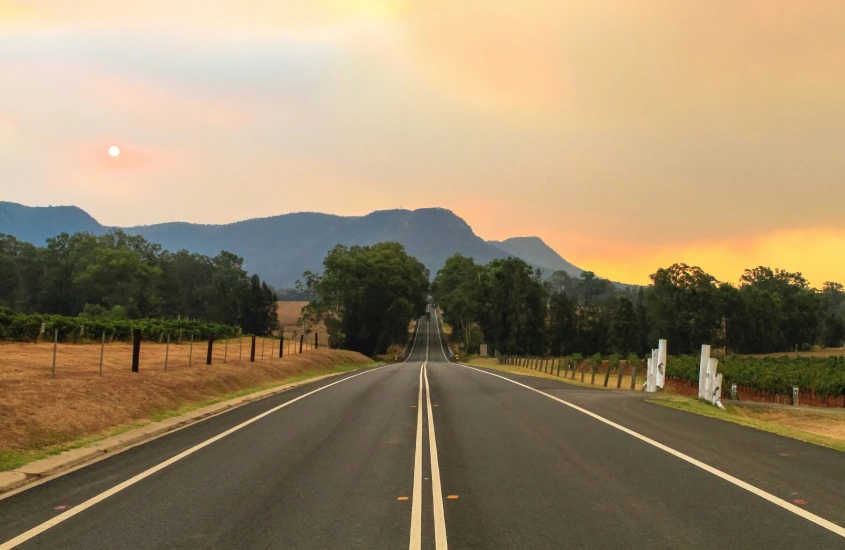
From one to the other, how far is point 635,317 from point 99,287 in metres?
88.2

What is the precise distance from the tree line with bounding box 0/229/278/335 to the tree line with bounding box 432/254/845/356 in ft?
127

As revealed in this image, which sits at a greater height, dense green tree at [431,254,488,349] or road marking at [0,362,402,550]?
dense green tree at [431,254,488,349]

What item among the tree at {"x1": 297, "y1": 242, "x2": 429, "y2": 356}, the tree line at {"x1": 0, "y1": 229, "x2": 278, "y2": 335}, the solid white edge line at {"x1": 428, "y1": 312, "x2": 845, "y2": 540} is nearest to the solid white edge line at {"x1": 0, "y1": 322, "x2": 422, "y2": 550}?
the solid white edge line at {"x1": 428, "y1": 312, "x2": 845, "y2": 540}

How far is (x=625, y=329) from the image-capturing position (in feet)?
322

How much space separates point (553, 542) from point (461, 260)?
426 ft

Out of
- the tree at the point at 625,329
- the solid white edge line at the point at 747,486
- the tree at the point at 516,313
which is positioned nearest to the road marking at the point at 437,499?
the solid white edge line at the point at 747,486

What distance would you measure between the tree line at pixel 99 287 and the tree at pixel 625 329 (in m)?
61.5

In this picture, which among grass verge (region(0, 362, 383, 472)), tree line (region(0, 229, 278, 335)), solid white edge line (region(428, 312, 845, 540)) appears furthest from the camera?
tree line (region(0, 229, 278, 335))

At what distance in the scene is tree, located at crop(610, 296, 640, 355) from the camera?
9806 cm

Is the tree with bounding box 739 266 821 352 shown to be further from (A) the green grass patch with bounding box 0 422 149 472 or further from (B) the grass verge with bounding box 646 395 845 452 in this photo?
(A) the green grass patch with bounding box 0 422 149 472

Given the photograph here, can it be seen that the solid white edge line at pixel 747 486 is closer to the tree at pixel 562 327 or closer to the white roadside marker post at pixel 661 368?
the white roadside marker post at pixel 661 368

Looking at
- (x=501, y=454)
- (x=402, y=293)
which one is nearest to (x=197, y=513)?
(x=501, y=454)

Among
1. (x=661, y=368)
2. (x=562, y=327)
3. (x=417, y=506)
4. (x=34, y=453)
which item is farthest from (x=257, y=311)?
(x=417, y=506)

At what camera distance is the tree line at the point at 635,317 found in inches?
3787
